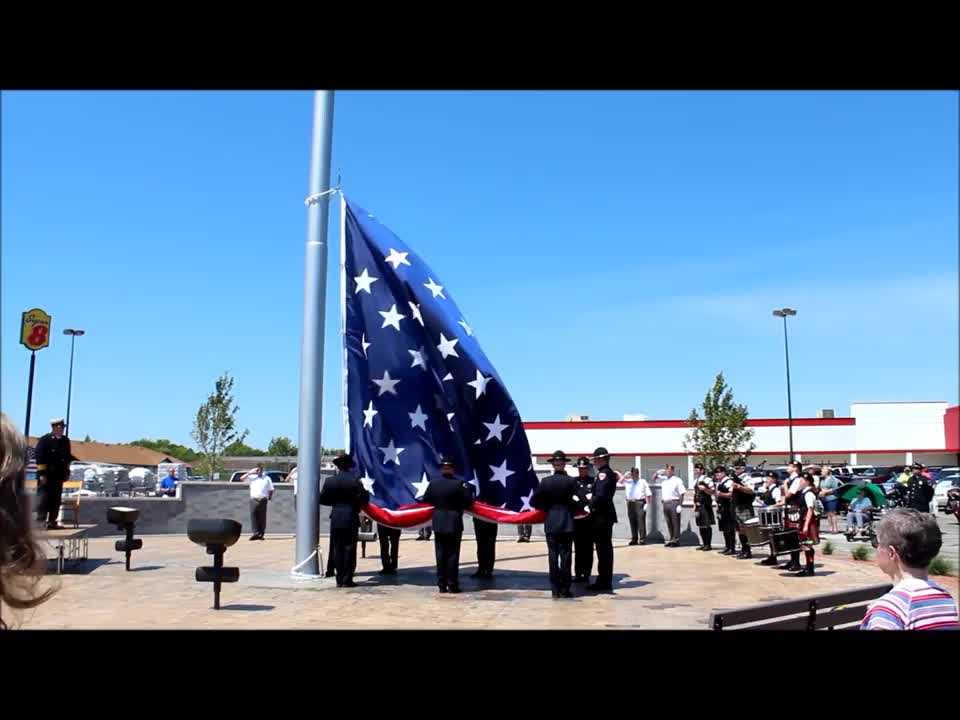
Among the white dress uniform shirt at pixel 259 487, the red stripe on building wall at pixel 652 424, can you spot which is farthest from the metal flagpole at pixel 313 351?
the red stripe on building wall at pixel 652 424

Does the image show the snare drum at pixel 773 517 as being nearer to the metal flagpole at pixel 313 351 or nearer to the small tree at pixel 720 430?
the metal flagpole at pixel 313 351

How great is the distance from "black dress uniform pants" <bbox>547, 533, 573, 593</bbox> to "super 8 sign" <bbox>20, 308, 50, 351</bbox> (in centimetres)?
1414

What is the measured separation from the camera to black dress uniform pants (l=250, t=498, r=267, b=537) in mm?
19609

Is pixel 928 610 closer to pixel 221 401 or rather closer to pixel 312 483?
pixel 312 483

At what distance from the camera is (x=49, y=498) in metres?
12.8

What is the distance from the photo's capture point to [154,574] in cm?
1255

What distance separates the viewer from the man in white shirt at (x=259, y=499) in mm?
19453

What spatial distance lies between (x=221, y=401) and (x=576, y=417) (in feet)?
109

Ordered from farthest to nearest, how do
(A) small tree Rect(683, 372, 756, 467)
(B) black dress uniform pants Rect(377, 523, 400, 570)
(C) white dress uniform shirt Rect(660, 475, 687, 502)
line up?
(A) small tree Rect(683, 372, 756, 467) < (C) white dress uniform shirt Rect(660, 475, 687, 502) < (B) black dress uniform pants Rect(377, 523, 400, 570)

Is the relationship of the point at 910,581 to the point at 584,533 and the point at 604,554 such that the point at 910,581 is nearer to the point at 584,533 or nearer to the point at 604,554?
the point at 604,554

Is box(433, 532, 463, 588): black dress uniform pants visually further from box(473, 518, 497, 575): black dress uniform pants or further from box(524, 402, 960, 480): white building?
box(524, 402, 960, 480): white building

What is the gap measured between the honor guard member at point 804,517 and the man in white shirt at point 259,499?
38.2ft

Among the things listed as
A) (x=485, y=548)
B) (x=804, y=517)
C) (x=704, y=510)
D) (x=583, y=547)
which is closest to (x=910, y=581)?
(x=583, y=547)

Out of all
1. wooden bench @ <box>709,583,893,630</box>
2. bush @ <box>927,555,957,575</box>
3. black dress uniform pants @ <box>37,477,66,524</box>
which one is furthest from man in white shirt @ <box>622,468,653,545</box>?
wooden bench @ <box>709,583,893,630</box>
